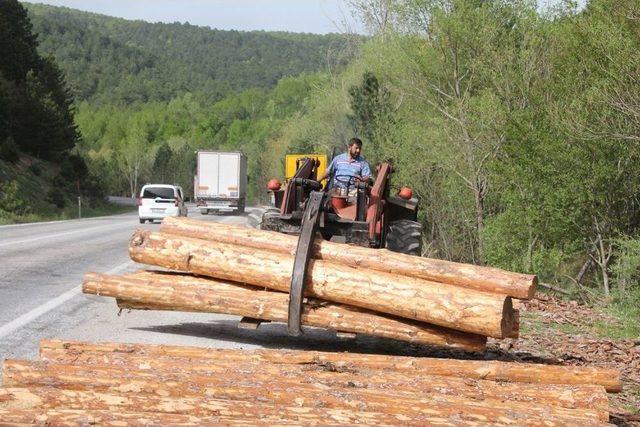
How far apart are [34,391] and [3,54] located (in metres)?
61.4

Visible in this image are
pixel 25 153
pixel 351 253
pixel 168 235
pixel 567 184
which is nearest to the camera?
pixel 351 253

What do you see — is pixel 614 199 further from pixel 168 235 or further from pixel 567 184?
pixel 168 235

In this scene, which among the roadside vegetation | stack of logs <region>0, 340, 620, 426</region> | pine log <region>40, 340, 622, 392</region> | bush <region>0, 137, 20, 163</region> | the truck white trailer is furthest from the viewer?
the truck white trailer

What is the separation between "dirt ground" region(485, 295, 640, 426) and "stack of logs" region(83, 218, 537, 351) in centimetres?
112

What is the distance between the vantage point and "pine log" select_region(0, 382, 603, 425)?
16.3ft

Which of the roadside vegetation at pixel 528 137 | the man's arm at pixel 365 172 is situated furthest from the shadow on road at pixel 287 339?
the roadside vegetation at pixel 528 137

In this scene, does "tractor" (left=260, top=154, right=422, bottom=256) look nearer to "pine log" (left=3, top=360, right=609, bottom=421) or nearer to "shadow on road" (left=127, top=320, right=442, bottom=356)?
"shadow on road" (left=127, top=320, right=442, bottom=356)

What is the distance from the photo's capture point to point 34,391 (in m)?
5.07

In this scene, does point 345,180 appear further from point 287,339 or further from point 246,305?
point 246,305

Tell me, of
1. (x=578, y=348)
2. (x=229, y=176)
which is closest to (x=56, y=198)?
(x=229, y=176)

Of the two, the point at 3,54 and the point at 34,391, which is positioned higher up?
the point at 3,54

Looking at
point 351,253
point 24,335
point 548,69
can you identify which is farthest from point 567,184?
point 24,335

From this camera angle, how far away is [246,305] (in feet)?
27.4

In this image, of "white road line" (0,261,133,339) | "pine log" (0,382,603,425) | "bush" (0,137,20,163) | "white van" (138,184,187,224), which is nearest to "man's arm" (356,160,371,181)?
"white road line" (0,261,133,339)
